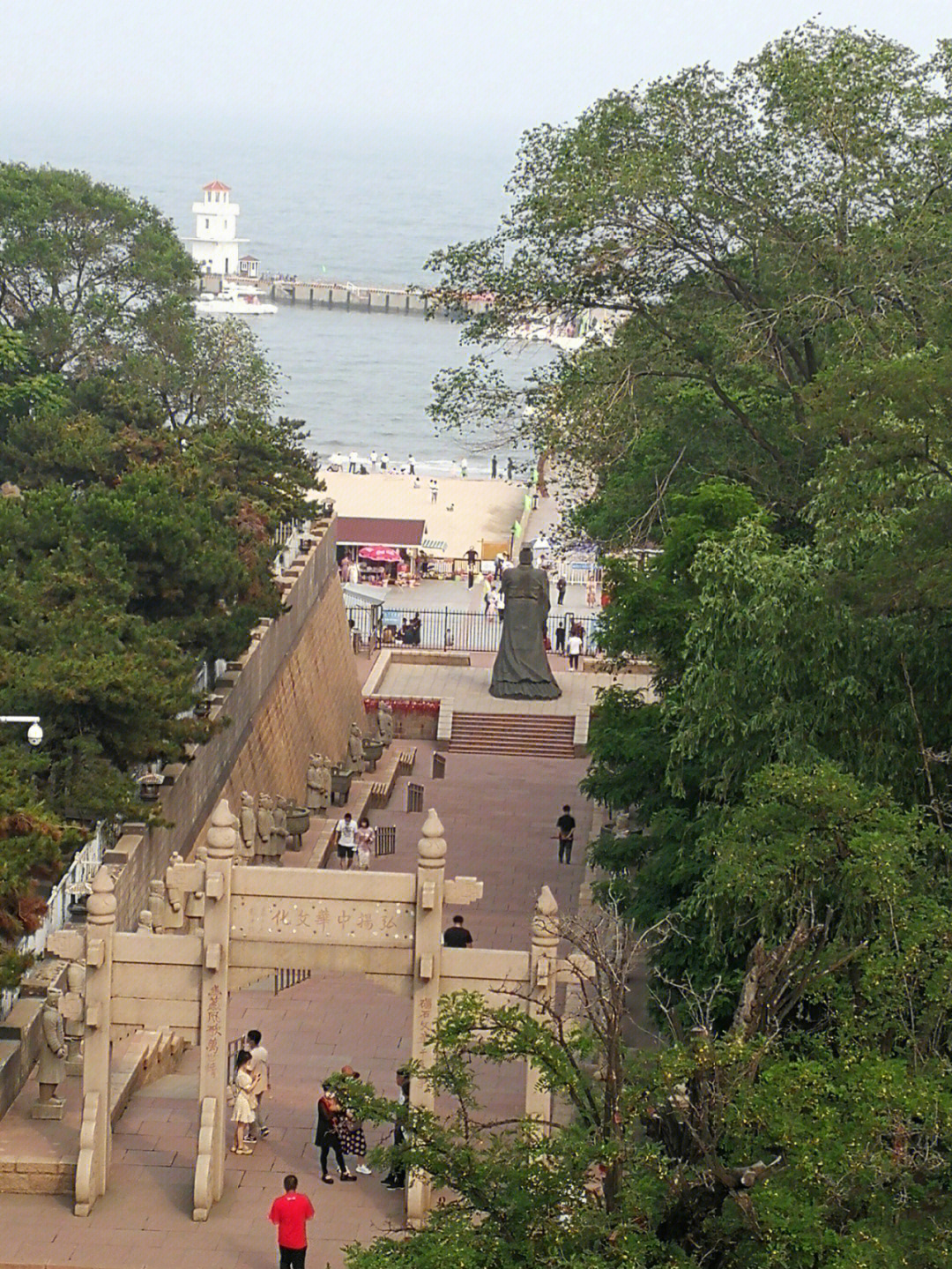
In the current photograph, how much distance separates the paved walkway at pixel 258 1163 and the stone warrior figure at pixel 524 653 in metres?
12.3

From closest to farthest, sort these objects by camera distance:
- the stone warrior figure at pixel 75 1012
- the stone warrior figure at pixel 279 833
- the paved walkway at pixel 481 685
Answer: the stone warrior figure at pixel 75 1012
the stone warrior figure at pixel 279 833
the paved walkway at pixel 481 685

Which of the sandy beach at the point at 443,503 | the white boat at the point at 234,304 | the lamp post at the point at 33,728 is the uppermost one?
the lamp post at the point at 33,728

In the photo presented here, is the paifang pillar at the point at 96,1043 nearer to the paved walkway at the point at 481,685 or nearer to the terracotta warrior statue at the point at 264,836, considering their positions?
the terracotta warrior statue at the point at 264,836

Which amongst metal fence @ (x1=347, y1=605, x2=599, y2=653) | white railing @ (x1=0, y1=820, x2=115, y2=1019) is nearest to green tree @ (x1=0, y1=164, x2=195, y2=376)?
metal fence @ (x1=347, y1=605, x2=599, y2=653)

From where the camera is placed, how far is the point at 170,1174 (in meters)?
23.4

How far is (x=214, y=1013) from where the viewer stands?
22.8m

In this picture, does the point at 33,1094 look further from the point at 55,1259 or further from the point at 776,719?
the point at 776,719

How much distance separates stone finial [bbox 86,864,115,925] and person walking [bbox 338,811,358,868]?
14366 mm

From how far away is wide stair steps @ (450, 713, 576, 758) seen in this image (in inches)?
1858

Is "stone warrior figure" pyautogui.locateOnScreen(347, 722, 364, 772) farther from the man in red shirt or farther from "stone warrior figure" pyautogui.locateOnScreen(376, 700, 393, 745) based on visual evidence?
the man in red shirt

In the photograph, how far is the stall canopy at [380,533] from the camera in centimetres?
6719

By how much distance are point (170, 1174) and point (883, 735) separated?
8.14m

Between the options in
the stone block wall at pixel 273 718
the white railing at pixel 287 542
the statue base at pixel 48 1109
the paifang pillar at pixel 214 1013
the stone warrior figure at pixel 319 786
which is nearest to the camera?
the paifang pillar at pixel 214 1013

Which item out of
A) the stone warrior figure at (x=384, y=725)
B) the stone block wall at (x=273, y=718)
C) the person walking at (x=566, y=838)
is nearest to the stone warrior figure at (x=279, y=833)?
the stone block wall at (x=273, y=718)
